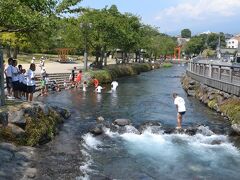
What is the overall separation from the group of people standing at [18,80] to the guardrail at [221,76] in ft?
40.7

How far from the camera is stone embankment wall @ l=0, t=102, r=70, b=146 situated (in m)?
15.0

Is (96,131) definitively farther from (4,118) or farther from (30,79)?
(4,118)

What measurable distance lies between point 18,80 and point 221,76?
15328 mm

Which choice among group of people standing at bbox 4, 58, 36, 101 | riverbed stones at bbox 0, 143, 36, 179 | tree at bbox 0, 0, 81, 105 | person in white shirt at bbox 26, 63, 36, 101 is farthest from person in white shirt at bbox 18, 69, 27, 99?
riverbed stones at bbox 0, 143, 36, 179

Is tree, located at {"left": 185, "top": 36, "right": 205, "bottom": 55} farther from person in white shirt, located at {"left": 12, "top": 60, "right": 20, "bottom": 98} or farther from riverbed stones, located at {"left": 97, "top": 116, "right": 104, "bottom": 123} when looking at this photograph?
person in white shirt, located at {"left": 12, "top": 60, "right": 20, "bottom": 98}

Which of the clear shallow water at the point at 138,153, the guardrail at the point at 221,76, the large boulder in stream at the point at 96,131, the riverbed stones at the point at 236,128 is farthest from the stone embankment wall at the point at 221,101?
the large boulder in stream at the point at 96,131

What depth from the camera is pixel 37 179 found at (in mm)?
11953

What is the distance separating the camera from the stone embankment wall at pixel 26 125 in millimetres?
15008

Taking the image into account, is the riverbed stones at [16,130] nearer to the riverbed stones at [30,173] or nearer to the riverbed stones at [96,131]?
the riverbed stones at [30,173]

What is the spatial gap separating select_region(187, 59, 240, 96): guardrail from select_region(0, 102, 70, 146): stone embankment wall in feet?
41.0

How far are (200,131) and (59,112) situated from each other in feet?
25.9

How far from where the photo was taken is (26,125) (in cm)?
1598

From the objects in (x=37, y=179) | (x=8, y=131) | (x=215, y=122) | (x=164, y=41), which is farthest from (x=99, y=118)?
(x=164, y=41)

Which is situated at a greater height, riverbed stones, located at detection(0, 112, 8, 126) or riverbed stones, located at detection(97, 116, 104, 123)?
riverbed stones, located at detection(0, 112, 8, 126)
